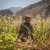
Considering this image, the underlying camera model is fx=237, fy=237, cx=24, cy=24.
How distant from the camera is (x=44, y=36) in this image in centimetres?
166

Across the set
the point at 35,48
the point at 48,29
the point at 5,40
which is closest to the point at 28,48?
the point at 35,48

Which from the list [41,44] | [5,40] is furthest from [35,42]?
[5,40]

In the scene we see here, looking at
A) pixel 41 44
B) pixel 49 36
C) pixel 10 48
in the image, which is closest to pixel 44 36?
pixel 49 36

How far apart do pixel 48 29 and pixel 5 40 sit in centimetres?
40

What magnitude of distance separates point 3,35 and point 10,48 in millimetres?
104

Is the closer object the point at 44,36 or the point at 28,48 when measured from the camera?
the point at 28,48

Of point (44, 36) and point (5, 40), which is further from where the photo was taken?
point (44, 36)

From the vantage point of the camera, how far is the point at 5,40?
1551 millimetres

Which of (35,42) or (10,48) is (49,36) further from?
(10,48)

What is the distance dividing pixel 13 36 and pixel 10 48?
0.15 m

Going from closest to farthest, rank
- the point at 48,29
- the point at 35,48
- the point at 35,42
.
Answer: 1. the point at 35,48
2. the point at 35,42
3. the point at 48,29

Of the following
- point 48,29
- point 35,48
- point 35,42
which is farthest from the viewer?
point 48,29

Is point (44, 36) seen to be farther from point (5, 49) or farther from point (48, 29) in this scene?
point (5, 49)

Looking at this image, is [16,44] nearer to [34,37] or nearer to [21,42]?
[21,42]
